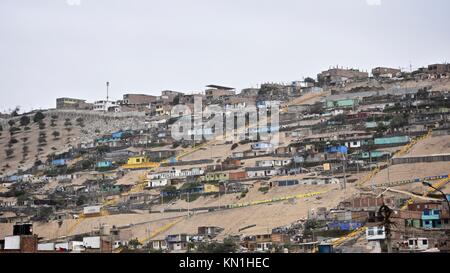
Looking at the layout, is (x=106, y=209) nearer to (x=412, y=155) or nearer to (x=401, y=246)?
(x=412, y=155)

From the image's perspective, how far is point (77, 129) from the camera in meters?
38.2

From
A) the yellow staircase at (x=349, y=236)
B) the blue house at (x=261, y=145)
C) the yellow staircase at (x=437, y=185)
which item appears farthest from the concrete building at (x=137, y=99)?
the yellow staircase at (x=349, y=236)

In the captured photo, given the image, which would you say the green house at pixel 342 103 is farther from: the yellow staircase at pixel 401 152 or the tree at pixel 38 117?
the tree at pixel 38 117

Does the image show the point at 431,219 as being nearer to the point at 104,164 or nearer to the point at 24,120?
the point at 104,164

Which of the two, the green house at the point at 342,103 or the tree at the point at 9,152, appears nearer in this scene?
the green house at the point at 342,103

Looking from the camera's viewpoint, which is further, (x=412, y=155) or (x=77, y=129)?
(x=77, y=129)

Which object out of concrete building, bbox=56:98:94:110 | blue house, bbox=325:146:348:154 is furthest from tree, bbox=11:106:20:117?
blue house, bbox=325:146:348:154

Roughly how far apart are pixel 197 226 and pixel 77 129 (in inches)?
715

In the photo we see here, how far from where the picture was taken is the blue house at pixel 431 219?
1669cm

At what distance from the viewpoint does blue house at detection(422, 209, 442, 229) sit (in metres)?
16.7

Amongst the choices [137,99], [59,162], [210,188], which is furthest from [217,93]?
[210,188]

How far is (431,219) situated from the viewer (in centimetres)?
1683

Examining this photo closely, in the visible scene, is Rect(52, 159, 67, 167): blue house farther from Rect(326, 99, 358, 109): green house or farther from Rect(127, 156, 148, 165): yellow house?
Rect(326, 99, 358, 109): green house
